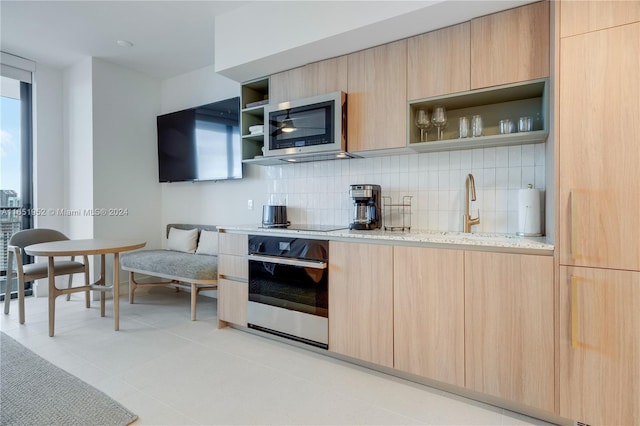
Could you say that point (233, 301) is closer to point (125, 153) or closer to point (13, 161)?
point (125, 153)

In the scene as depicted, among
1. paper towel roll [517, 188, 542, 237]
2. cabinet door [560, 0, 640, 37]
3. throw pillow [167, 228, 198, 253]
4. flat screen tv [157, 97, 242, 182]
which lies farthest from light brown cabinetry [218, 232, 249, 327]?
cabinet door [560, 0, 640, 37]

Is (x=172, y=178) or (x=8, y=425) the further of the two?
(x=172, y=178)

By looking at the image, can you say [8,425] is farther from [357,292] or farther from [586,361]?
[586,361]

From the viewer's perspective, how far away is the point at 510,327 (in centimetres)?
173

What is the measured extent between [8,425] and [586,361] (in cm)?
284

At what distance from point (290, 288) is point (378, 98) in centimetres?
157

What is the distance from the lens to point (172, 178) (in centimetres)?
418

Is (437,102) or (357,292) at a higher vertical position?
(437,102)

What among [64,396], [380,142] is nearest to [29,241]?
[64,396]

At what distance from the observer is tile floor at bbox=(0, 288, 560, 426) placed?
173cm

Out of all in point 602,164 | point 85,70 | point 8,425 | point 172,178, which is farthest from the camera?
point 172,178

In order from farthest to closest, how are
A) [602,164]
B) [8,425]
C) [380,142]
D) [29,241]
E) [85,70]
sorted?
[85,70]
[29,241]
[380,142]
[8,425]
[602,164]

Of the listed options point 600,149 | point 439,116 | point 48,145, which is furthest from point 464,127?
point 48,145

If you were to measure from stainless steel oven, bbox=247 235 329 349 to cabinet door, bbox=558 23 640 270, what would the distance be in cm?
143
